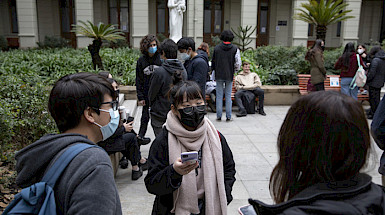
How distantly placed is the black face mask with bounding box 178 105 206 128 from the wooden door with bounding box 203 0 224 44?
23873mm

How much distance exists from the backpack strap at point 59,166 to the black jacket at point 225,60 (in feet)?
21.9

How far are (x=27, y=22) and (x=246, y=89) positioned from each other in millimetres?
17848

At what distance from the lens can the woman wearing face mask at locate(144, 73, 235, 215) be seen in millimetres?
2619

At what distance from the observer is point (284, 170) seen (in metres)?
1.45

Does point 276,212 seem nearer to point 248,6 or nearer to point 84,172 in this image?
point 84,172

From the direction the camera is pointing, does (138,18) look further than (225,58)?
Yes

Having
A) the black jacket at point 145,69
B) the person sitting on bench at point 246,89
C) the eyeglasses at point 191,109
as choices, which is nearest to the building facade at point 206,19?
the person sitting on bench at point 246,89

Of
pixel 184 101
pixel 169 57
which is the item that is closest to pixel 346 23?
pixel 169 57

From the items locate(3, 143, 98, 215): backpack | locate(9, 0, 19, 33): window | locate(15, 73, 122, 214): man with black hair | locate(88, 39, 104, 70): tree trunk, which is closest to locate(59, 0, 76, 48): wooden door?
locate(9, 0, 19, 33): window

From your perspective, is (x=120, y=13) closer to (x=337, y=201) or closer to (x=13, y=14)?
(x=13, y=14)

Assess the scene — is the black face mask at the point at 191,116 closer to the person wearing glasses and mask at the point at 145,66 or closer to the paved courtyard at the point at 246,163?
the paved courtyard at the point at 246,163

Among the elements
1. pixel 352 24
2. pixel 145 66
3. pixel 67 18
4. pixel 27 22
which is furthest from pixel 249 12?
pixel 145 66

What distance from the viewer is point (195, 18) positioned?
23.0 m

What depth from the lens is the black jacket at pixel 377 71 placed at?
330 inches
